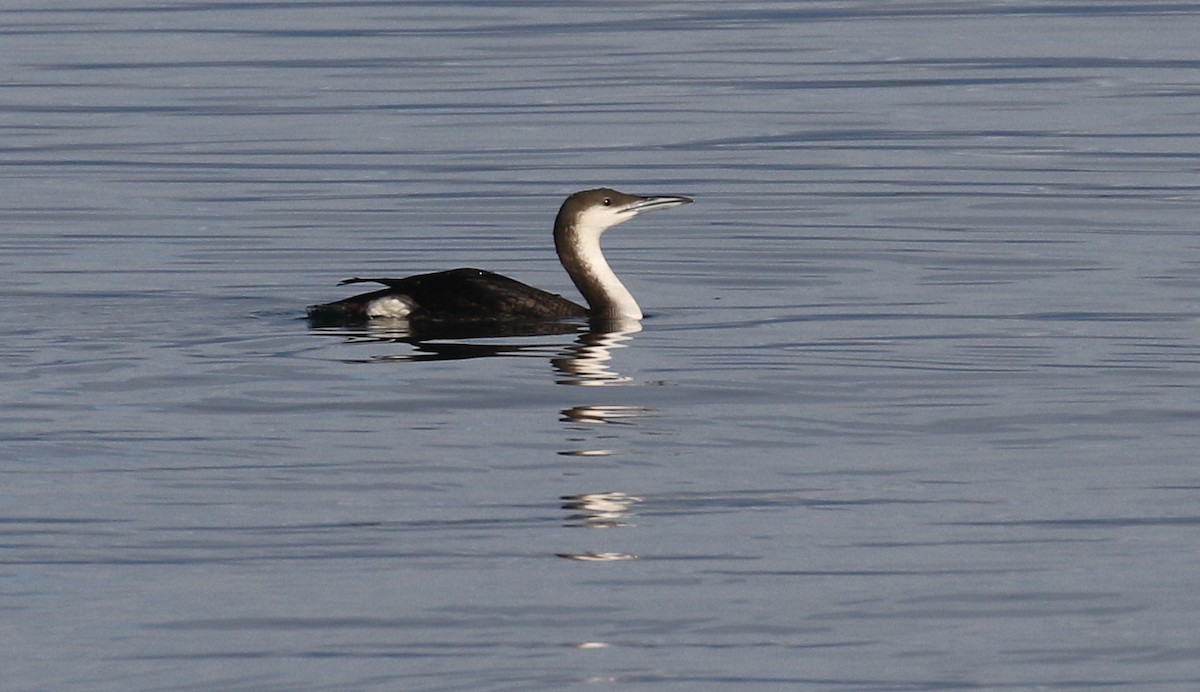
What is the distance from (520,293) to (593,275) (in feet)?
2.61

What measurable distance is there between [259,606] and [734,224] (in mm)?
10815

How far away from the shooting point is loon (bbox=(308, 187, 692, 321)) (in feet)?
46.2

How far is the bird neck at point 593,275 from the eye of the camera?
14.6 meters

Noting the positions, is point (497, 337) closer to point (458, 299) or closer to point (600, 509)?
point (458, 299)

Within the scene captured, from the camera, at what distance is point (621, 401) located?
466 inches

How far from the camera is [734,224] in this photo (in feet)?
61.0

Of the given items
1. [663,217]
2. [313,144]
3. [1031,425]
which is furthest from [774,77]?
[1031,425]

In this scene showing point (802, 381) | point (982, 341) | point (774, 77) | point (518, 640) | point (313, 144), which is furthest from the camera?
point (774, 77)

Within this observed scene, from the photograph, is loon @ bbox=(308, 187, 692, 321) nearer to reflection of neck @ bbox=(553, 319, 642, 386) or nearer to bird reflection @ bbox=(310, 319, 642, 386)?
bird reflection @ bbox=(310, 319, 642, 386)

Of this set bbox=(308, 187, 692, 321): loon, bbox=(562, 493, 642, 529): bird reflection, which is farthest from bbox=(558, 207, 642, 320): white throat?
bbox=(562, 493, 642, 529): bird reflection

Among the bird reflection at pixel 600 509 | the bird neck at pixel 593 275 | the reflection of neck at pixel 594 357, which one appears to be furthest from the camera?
the bird neck at pixel 593 275

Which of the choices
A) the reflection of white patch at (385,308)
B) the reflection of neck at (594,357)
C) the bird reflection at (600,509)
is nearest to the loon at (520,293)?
the reflection of white patch at (385,308)

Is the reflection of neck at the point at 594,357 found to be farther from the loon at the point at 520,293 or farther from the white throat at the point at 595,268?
the loon at the point at 520,293

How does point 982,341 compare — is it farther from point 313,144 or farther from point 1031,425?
point 313,144
